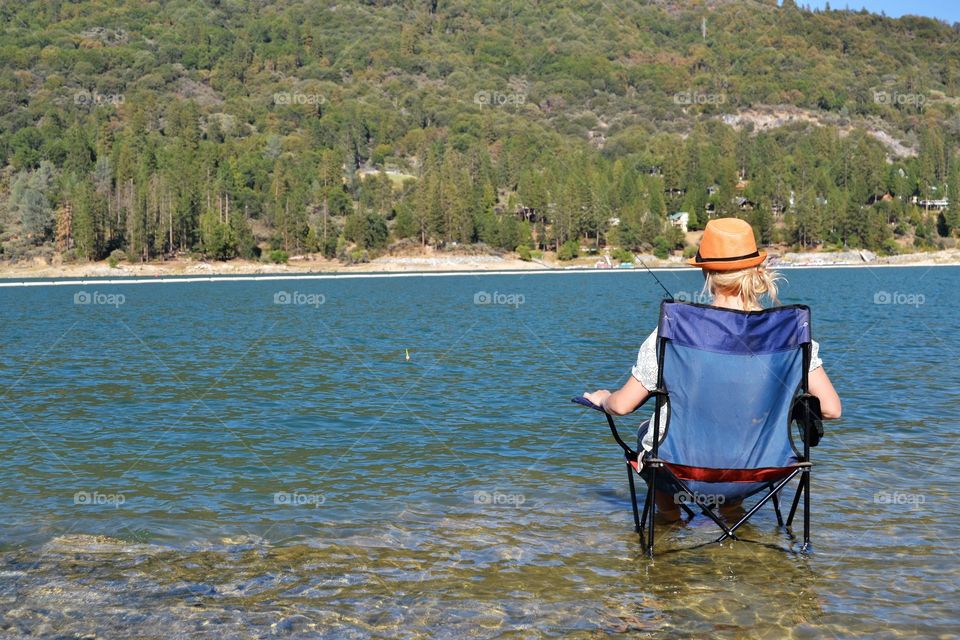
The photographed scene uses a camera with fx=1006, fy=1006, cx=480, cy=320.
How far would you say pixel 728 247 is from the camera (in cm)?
629

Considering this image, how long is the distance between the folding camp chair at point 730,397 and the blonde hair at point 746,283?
0.26 metres

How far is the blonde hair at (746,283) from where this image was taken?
6.41m

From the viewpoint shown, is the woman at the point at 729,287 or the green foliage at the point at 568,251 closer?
the woman at the point at 729,287

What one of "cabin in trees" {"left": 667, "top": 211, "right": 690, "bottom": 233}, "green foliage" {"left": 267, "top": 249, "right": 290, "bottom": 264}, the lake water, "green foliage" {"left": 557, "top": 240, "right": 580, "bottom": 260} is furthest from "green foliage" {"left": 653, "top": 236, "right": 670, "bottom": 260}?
the lake water

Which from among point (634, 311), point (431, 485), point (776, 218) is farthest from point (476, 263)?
point (431, 485)

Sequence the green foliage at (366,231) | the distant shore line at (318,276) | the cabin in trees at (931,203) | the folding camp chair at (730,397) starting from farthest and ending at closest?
the cabin in trees at (931,203), the green foliage at (366,231), the distant shore line at (318,276), the folding camp chair at (730,397)

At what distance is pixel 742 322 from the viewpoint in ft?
20.5

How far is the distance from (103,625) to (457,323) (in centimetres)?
3516

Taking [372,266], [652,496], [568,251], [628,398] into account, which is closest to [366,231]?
[372,266]

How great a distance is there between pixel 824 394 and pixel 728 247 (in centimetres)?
116

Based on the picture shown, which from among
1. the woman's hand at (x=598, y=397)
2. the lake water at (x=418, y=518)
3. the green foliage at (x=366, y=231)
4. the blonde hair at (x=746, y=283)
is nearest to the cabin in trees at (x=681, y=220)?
the green foliage at (x=366, y=231)

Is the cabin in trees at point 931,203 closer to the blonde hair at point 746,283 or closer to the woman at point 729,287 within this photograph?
the woman at point 729,287

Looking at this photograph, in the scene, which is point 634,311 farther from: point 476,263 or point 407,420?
point 476,263

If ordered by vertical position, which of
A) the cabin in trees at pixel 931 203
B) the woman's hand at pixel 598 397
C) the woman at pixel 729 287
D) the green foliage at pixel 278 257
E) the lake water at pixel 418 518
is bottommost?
the green foliage at pixel 278 257
